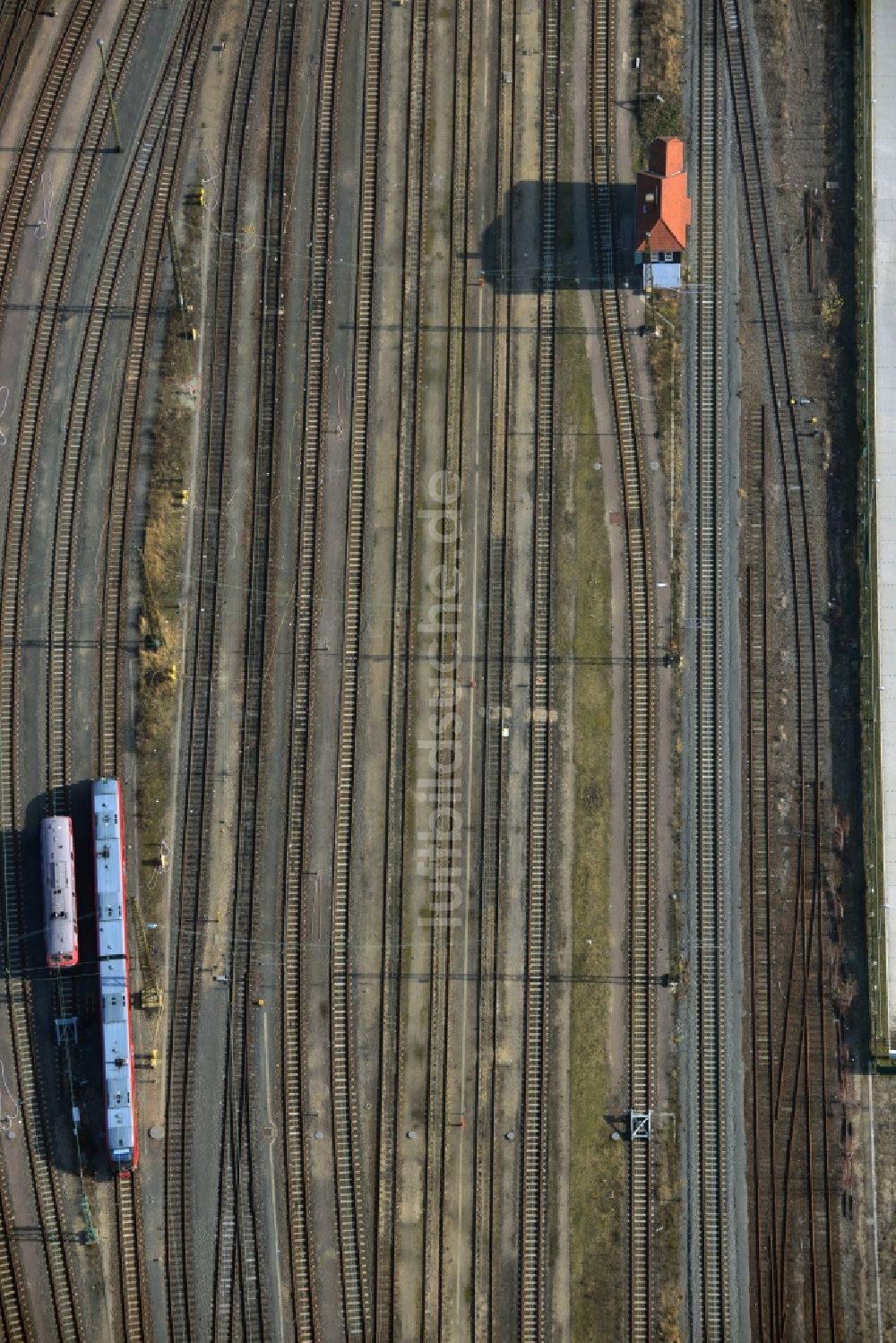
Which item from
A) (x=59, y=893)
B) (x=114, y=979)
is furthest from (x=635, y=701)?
(x=59, y=893)

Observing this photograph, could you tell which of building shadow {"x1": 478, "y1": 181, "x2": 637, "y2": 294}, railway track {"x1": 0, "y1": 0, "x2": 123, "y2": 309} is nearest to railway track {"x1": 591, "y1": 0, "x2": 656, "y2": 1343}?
building shadow {"x1": 478, "y1": 181, "x2": 637, "y2": 294}

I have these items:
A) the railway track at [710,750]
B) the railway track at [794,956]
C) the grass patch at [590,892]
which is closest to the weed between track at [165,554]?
the grass patch at [590,892]

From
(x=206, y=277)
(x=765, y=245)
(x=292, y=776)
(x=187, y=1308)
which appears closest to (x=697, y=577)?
(x=765, y=245)

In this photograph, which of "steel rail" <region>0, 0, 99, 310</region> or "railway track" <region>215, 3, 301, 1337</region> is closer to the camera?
"railway track" <region>215, 3, 301, 1337</region>

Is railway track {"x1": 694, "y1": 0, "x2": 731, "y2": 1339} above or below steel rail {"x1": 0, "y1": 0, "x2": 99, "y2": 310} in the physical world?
below

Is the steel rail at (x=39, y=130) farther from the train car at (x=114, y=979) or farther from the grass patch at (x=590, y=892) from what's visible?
the grass patch at (x=590, y=892)

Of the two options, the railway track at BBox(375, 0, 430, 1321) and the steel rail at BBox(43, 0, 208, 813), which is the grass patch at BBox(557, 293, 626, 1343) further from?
the steel rail at BBox(43, 0, 208, 813)
